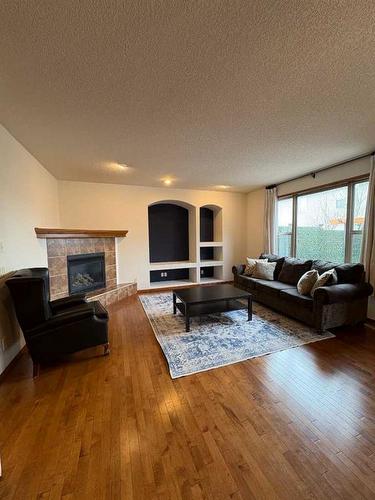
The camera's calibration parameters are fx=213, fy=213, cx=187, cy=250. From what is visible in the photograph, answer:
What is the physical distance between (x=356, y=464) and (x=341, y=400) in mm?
545

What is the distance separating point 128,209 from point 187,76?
142 inches

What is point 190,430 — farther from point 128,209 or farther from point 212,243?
point 212,243

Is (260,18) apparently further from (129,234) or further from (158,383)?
(129,234)

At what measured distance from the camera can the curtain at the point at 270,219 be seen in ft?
16.1

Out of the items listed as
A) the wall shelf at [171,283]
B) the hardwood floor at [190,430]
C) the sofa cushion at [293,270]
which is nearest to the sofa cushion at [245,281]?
the sofa cushion at [293,270]

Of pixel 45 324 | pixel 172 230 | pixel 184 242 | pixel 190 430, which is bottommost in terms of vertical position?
pixel 190 430

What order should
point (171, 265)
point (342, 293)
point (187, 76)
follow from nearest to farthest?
1. point (187, 76)
2. point (342, 293)
3. point (171, 265)

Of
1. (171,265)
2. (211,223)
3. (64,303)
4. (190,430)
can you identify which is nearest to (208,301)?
(190,430)

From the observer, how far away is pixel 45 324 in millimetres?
2051

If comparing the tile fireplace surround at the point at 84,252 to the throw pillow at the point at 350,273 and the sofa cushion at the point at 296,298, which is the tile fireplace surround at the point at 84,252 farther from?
the throw pillow at the point at 350,273

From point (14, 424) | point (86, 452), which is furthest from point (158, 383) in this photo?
point (14, 424)

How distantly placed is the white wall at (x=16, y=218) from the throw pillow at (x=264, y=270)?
3788 millimetres

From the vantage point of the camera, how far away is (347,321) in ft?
9.62

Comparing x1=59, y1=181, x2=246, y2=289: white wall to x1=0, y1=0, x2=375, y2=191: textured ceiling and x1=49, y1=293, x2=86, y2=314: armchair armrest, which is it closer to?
x1=0, y1=0, x2=375, y2=191: textured ceiling
